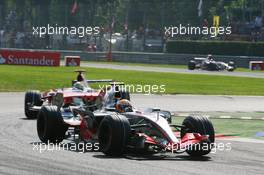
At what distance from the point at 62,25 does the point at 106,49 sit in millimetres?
4260

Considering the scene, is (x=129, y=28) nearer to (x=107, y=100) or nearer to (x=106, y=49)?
(x=106, y=49)

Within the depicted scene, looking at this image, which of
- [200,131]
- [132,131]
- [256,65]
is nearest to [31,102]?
[132,131]

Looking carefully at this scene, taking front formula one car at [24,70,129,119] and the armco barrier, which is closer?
front formula one car at [24,70,129,119]

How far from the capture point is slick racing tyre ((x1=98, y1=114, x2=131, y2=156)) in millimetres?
11906

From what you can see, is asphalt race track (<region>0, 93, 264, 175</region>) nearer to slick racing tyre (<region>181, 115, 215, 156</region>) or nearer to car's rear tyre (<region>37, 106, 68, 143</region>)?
slick racing tyre (<region>181, 115, 215, 156</region>)

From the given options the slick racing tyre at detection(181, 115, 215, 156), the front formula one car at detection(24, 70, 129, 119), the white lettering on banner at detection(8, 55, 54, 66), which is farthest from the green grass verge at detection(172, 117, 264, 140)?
the white lettering on banner at detection(8, 55, 54, 66)

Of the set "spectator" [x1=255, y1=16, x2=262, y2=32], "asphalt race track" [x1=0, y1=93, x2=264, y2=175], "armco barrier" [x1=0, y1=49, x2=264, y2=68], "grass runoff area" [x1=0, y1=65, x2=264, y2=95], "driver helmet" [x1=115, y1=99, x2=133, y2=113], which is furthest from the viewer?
"spectator" [x1=255, y1=16, x2=262, y2=32]

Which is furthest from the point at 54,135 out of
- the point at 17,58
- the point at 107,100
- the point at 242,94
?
the point at 17,58

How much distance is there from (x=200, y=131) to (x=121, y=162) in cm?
185

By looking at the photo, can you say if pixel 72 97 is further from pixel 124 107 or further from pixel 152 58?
pixel 152 58

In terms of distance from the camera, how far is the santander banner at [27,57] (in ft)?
156

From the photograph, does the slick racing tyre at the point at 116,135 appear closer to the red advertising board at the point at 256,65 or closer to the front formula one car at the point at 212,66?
the front formula one car at the point at 212,66

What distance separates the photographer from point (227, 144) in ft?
46.2

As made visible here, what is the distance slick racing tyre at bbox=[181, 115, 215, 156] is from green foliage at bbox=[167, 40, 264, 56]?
39.6 m
